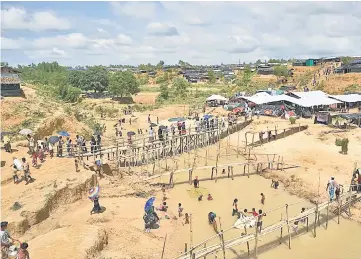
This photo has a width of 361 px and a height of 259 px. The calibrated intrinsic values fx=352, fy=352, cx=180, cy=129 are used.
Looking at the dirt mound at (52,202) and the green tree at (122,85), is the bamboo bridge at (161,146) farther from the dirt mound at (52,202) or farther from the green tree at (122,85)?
the green tree at (122,85)

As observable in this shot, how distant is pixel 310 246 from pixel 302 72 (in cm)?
6090

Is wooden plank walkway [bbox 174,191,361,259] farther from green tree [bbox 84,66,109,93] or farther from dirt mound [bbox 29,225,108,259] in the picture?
green tree [bbox 84,66,109,93]

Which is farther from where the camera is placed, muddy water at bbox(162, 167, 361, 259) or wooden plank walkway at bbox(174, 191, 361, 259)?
muddy water at bbox(162, 167, 361, 259)

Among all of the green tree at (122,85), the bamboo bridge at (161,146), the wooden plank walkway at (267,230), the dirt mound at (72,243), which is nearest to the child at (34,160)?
the bamboo bridge at (161,146)

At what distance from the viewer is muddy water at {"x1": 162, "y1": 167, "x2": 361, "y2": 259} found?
13893mm

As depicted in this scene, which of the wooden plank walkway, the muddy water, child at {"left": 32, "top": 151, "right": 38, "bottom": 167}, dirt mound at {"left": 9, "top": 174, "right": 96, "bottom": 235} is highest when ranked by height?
child at {"left": 32, "top": 151, "right": 38, "bottom": 167}

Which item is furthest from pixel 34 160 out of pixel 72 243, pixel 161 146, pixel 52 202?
pixel 72 243

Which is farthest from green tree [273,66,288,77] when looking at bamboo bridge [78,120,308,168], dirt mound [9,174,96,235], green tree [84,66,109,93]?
dirt mound [9,174,96,235]

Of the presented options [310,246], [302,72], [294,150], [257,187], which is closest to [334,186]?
[310,246]

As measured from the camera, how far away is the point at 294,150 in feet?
83.0

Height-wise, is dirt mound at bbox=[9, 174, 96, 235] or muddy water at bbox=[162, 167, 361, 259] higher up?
dirt mound at bbox=[9, 174, 96, 235]

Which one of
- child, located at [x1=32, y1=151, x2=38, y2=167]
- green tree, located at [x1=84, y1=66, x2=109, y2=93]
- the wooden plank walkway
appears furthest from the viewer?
green tree, located at [x1=84, y1=66, x2=109, y2=93]

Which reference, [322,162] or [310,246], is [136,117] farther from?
[310,246]

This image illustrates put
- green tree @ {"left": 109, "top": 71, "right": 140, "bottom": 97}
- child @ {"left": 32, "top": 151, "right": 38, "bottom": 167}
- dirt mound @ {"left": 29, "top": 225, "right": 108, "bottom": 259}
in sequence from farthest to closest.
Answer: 1. green tree @ {"left": 109, "top": 71, "right": 140, "bottom": 97}
2. child @ {"left": 32, "top": 151, "right": 38, "bottom": 167}
3. dirt mound @ {"left": 29, "top": 225, "right": 108, "bottom": 259}
